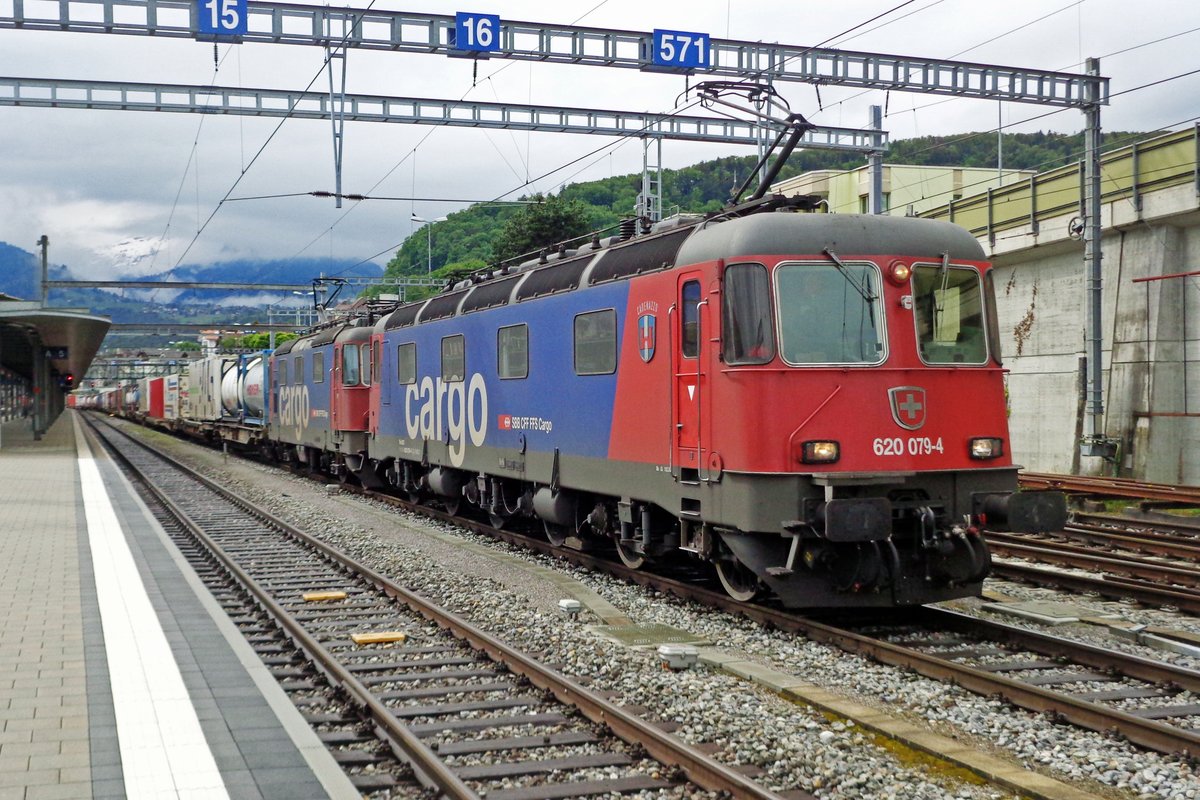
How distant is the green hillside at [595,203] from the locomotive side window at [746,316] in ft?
104

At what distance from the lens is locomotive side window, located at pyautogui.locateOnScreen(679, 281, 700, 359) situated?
9.54 metres

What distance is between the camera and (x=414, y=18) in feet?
57.0

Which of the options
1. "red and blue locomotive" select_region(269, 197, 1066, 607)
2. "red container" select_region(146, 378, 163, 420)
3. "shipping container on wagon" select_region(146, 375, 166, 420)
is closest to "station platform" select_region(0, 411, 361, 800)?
"red and blue locomotive" select_region(269, 197, 1066, 607)

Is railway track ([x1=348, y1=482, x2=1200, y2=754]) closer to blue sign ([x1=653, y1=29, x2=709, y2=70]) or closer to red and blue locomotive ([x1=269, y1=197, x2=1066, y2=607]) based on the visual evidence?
red and blue locomotive ([x1=269, y1=197, x2=1066, y2=607])

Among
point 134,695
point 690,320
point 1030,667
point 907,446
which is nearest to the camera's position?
point 134,695

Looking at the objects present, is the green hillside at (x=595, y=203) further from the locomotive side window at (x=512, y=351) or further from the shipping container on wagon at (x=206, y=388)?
the locomotive side window at (x=512, y=351)

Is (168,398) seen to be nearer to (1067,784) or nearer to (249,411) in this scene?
(249,411)

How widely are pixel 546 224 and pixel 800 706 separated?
4019cm

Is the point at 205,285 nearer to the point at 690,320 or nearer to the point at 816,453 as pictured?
the point at 690,320

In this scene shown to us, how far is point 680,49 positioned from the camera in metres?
18.4

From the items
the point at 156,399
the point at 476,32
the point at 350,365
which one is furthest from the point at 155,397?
the point at 476,32

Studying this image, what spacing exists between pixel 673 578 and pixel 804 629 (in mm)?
2673

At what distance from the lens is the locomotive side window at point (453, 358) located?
51.3 feet

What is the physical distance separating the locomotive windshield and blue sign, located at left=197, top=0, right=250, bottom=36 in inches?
434
